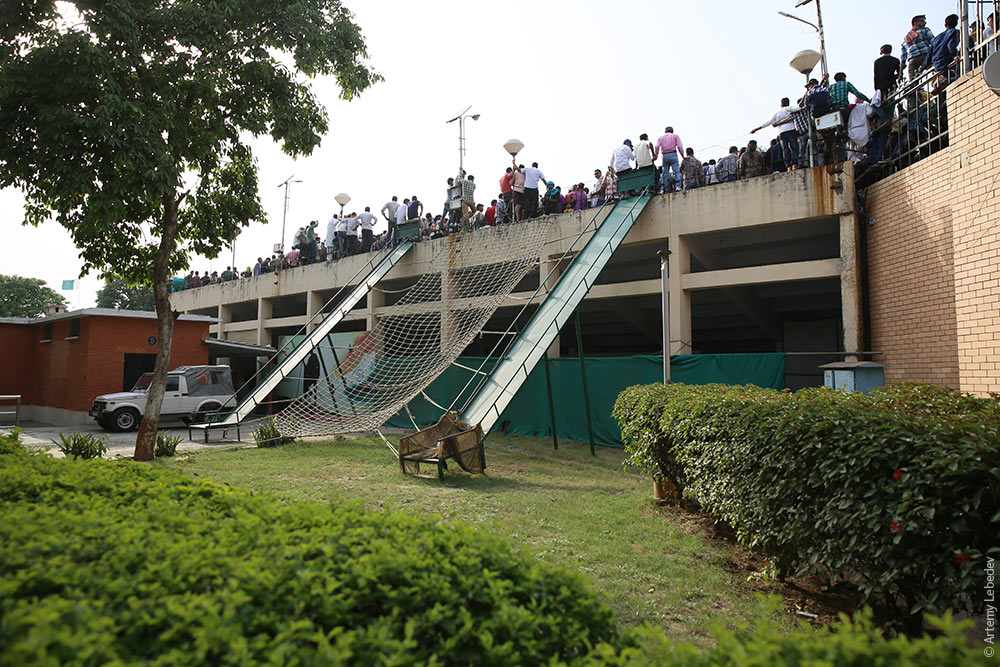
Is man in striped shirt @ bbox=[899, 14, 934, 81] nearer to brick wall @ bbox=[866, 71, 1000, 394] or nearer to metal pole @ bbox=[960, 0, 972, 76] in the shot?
brick wall @ bbox=[866, 71, 1000, 394]

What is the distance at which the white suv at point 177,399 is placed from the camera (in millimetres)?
14062

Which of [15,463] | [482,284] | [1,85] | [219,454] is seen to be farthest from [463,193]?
[15,463]

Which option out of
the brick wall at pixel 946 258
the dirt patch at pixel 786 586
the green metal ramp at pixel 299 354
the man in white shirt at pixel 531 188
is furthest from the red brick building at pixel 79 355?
the brick wall at pixel 946 258

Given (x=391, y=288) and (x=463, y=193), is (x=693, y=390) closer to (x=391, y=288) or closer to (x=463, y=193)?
(x=463, y=193)

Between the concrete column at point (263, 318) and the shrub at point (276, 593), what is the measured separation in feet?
67.3

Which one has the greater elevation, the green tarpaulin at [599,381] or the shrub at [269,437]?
the green tarpaulin at [599,381]

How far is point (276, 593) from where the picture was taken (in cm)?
175

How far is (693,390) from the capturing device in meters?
6.03

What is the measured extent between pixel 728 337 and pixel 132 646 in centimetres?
2095

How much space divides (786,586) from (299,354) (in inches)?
446

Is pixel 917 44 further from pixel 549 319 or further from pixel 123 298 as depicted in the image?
pixel 123 298

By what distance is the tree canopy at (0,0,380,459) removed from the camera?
7391 millimetres

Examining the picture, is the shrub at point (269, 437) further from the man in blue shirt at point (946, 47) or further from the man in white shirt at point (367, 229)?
the man in blue shirt at point (946, 47)

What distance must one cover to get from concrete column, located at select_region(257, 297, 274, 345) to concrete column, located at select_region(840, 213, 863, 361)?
19134 mm
